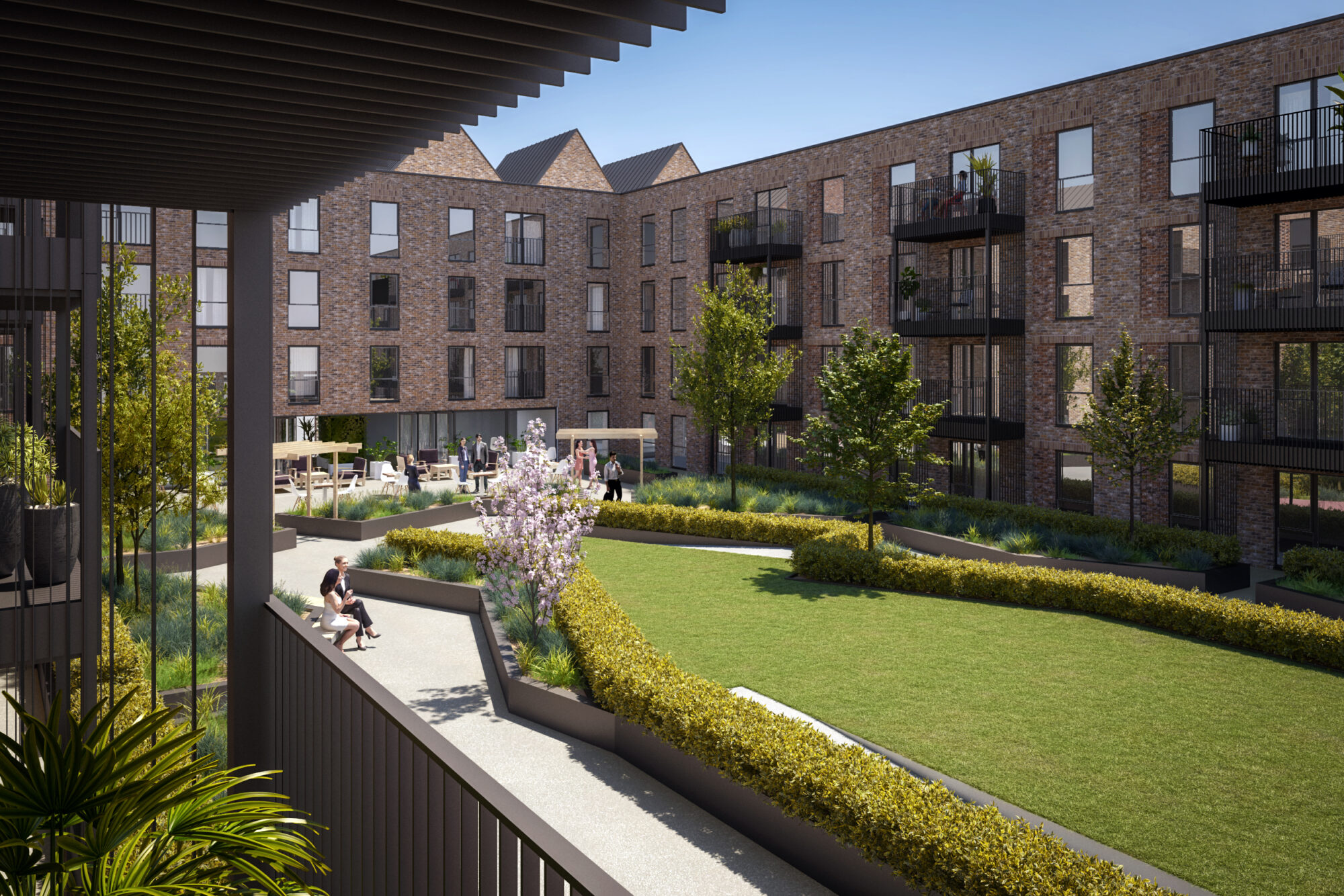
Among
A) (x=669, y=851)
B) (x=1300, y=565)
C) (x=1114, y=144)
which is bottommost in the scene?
(x=669, y=851)

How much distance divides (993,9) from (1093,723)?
1096 centimetres

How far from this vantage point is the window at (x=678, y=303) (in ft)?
118

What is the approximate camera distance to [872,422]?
18328 mm

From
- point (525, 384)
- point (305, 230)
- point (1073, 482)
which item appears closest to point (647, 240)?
point (525, 384)

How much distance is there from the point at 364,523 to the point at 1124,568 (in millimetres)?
14845

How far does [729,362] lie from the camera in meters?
25.7

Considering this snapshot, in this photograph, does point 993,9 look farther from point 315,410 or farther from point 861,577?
point 315,410

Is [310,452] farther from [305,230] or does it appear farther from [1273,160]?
[1273,160]

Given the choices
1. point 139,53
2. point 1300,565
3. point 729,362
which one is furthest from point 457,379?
point 139,53

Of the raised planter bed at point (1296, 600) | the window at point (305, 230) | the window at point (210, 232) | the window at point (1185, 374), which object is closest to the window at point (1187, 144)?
the window at point (1185, 374)

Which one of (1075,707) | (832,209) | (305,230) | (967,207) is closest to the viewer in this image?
A: (1075,707)

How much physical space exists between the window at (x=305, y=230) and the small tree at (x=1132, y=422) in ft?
81.9

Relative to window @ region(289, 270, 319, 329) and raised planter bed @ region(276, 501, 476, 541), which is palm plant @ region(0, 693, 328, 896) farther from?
window @ region(289, 270, 319, 329)

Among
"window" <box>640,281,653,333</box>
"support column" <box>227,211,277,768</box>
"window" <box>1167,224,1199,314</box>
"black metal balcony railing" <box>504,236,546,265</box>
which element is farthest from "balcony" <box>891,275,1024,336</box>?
"support column" <box>227,211,277,768</box>
